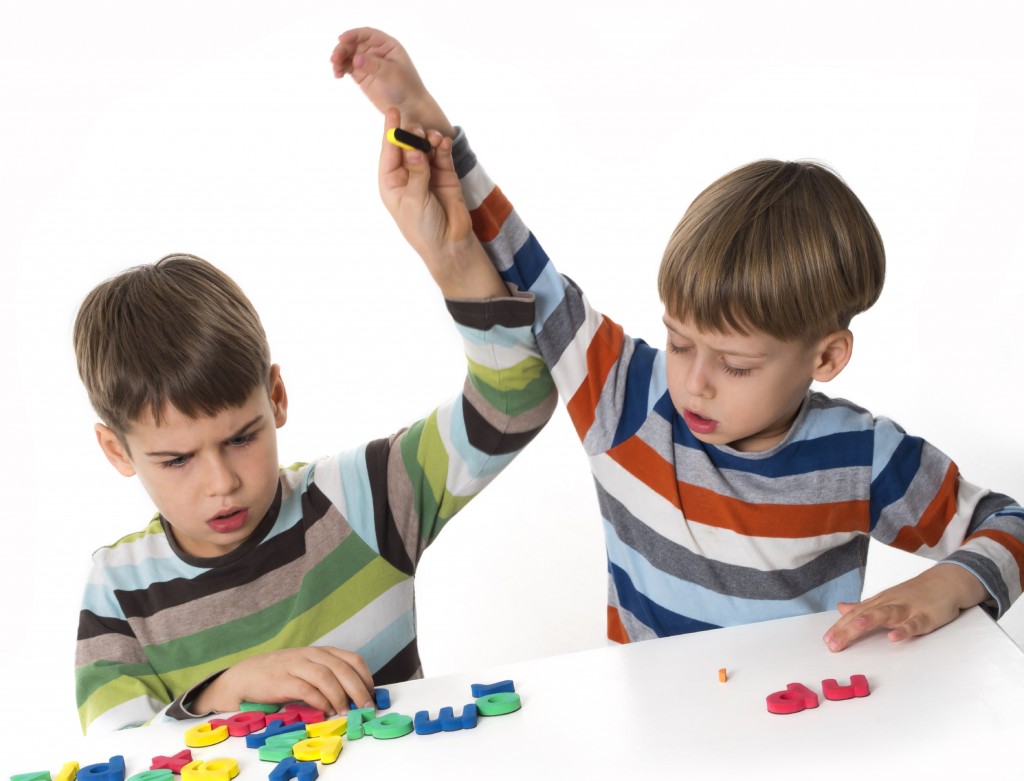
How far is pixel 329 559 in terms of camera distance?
1166 mm

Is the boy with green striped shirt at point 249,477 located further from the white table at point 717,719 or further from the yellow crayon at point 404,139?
the white table at point 717,719

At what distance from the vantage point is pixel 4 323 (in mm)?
2492

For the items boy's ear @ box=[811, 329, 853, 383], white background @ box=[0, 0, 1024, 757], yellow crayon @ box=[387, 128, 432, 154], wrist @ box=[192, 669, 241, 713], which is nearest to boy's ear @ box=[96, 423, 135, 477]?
wrist @ box=[192, 669, 241, 713]

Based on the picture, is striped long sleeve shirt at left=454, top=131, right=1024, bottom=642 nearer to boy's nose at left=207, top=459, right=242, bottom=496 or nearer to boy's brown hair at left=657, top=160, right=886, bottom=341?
boy's brown hair at left=657, top=160, right=886, bottom=341

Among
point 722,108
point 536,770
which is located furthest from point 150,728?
point 722,108

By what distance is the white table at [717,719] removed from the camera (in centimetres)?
73

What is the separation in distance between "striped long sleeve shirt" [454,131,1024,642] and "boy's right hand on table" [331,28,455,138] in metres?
0.06

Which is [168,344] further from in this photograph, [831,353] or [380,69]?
[831,353]

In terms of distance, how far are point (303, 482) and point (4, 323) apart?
1.57 meters

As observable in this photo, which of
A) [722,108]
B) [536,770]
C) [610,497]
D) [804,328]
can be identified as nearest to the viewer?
[536,770]

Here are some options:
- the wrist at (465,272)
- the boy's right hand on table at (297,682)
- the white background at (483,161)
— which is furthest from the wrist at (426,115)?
the white background at (483,161)

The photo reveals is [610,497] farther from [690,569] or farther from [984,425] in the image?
[984,425]

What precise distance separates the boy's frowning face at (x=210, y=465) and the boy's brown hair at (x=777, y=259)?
1.31 ft

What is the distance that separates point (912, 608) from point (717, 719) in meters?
0.20
